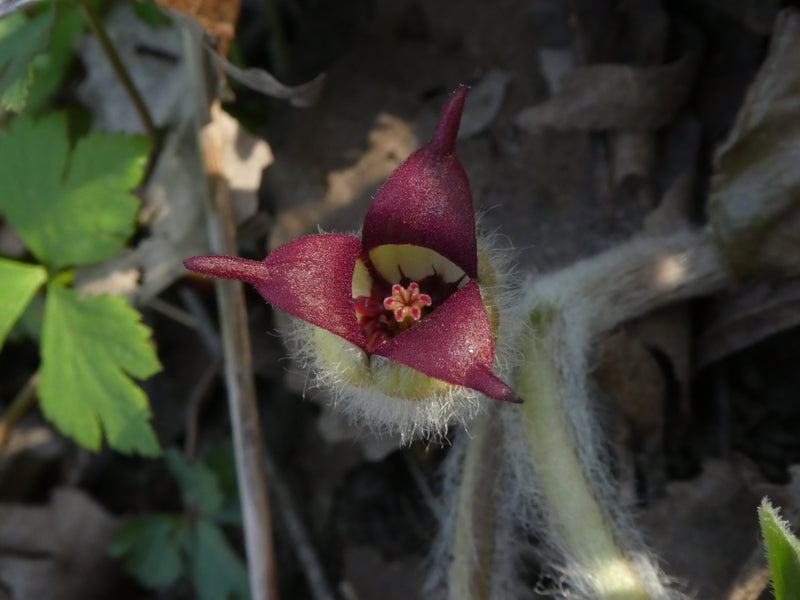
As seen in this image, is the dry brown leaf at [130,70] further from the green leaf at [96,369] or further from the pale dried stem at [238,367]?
the green leaf at [96,369]

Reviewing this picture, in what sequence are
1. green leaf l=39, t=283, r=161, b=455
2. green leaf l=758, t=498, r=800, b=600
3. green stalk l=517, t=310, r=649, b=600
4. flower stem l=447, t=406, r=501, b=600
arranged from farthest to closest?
green leaf l=39, t=283, r=161, b=455
flower stem l=447, t=406, r=501, b=600
green stalk l=517, t=310, r=649, b=600
green leaf l=758, t=498, r=800, b=600

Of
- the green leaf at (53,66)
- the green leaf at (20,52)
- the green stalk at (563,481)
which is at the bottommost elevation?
the green stalk at (563,481)

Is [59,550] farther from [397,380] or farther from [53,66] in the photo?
[397,380]

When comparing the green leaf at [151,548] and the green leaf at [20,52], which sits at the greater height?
the green leaf at [20,52]

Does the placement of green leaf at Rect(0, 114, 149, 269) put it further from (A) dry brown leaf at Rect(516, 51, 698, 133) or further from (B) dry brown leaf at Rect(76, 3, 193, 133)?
(A) dry brown leaf at Rect(516, 51, 698, 133)

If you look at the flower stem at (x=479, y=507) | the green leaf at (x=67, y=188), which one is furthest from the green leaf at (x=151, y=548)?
the flower stem at (x=479, y=507)

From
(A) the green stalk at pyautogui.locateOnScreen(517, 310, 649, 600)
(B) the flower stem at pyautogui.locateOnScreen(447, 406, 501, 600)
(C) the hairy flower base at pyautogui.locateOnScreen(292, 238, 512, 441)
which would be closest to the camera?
(C) the hairy flower base at pyautogui.locateOnScreen(292, 238, 512, 441)

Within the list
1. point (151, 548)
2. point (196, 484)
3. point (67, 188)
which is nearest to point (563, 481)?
point (196, 484)

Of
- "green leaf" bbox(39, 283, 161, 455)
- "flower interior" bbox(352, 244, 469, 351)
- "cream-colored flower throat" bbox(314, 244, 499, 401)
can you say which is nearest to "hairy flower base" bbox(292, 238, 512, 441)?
"cream-colored flower throat" bbox(314, 244, 499, 401)
